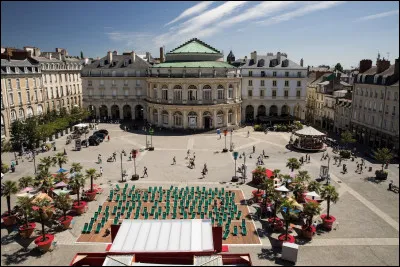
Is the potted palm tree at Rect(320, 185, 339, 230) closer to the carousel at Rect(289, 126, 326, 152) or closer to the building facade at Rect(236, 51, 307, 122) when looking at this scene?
the carousel at Rect(289, 126, 326, 152)

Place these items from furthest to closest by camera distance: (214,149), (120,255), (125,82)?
(125,82)
(214,149)
(120,255)

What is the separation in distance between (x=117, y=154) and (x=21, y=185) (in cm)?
2277

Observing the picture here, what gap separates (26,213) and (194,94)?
5011cm

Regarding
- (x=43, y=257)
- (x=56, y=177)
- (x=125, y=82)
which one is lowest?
(x=43, y=257)

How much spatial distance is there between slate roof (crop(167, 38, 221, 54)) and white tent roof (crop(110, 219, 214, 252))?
61397 millimetres

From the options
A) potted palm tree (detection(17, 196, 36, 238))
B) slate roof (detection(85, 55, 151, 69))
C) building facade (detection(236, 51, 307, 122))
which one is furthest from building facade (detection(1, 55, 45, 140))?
building facade (detection(236, 51, 307, 122))

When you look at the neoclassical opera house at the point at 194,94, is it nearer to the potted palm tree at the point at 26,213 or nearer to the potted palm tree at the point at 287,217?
the potted palm tree at the point at 287,217

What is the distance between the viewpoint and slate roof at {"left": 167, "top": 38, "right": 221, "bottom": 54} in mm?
76188

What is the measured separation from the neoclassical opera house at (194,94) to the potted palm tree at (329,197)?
44.3 metres

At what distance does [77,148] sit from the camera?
174ft

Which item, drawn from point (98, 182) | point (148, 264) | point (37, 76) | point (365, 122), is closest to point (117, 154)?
point (98, 182)

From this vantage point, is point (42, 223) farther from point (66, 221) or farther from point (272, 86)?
point (272, 86)

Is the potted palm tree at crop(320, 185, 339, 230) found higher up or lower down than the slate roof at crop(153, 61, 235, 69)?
lower down

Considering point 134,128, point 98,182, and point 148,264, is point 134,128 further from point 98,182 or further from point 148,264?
point 148,264
